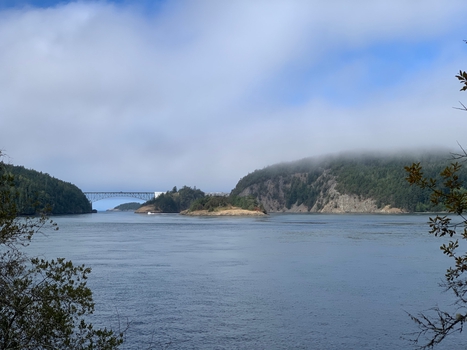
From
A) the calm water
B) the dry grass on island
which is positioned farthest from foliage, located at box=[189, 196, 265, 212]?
the calm water

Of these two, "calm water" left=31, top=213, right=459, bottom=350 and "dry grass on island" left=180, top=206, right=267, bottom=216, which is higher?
"dry grass on island" left=180, top=206, right=267, bottom=216

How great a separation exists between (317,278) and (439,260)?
1216cm

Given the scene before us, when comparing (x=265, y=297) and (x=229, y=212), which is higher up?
(x=229, y=212)

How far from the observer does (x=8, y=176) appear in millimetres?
8625

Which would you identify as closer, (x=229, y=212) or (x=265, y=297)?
(x=265, y=297)

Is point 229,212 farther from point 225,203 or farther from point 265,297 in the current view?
point 265,297

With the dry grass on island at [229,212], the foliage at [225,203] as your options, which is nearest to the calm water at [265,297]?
the dry grass on island at [229,212]

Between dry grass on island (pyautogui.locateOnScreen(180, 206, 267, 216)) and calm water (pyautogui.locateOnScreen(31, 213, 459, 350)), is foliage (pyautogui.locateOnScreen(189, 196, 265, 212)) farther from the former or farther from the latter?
calm water (pyautogui.locateOnScreen(31, 213, 459, 350))

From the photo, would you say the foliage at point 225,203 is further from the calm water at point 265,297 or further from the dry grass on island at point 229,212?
the calm water at point 265,297

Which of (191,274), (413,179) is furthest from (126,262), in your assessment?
(413,179)

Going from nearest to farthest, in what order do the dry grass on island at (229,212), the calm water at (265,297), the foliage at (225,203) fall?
the calm water at (265,297) → the dry grass on island at (229,212) → the foliage at (225,203)

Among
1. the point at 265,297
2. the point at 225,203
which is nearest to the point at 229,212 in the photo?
the point at 225,203

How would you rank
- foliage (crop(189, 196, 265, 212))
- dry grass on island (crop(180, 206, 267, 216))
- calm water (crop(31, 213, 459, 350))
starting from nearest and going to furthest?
calm water (crop(31, 213, 459, 350)) → dry grass on island (crop(180, 206, 267, 216)) → foliage (crop(189, 196, 265, 212))

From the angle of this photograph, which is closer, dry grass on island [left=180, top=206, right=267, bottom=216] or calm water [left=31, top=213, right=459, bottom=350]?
calm water [left=31, top=213, right=459, bottom=350]
